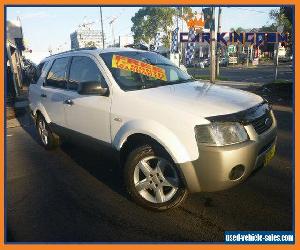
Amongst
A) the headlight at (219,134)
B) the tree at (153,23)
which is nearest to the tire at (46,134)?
the headlight at (219,134)

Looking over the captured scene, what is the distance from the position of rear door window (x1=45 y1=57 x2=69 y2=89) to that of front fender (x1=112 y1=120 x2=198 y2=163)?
81.3 inches

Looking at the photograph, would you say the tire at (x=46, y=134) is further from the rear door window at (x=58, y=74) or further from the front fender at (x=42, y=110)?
the rear door window at (x=58, y=74)

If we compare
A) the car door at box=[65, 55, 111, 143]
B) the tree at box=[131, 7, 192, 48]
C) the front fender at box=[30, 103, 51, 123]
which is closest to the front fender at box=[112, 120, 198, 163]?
the car door at box=[65, 55, 111, 143]

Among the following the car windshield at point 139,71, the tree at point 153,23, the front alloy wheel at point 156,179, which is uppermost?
the tree at point 153,23

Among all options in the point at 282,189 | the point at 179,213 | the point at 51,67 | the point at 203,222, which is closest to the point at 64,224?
the point at 179,213

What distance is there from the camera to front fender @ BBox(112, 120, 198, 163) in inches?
122

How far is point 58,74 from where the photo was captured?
527 centimetres

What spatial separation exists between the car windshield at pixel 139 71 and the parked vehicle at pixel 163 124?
0.01 metres

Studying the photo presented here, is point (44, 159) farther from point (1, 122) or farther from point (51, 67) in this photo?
point (51, 67)

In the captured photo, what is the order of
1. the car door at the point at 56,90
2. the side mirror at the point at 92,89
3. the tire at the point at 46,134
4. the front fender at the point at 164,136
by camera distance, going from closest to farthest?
the front fender at the point at 164,136
the side mirror at the point at 92,89
the car door at the point at 56,90
the tire at the point at 46,134

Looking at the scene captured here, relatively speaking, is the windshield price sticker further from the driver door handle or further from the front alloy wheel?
the front alloy wheel

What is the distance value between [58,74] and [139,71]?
185 cm

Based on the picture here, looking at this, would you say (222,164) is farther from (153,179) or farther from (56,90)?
(56,90)

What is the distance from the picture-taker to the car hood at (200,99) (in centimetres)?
312
